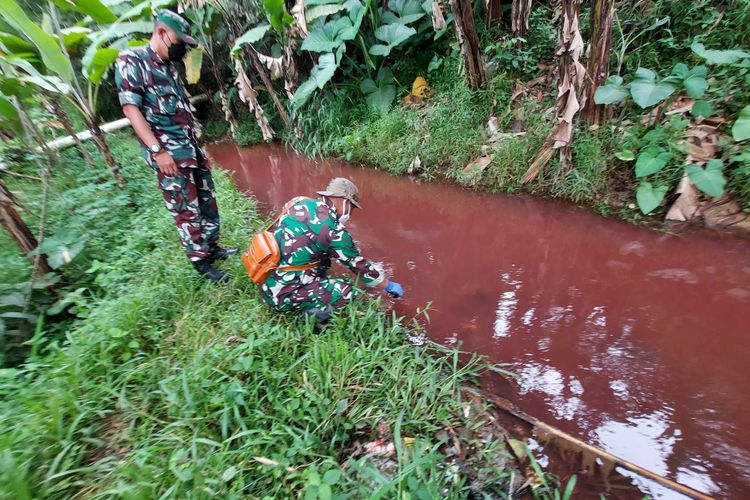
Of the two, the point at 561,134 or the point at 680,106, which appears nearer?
the point at 680,106

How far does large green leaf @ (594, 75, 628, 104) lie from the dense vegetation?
21mm

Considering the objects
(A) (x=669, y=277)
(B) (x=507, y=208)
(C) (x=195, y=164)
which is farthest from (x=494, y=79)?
(C) (x=195, y=164)

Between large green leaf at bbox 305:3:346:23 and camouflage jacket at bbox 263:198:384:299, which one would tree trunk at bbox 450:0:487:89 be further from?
camouflage jacket at bbox 263:198:384:299

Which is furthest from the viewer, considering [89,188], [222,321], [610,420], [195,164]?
[89,188]

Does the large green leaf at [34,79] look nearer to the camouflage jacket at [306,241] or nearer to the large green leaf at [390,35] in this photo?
the camouflage jacket at [306,241]

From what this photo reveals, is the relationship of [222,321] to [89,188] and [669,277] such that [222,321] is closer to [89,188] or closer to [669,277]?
[89,188]

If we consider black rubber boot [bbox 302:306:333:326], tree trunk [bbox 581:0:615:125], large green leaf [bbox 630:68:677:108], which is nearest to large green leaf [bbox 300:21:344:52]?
tree trunk [bbox 581:0:615:125]

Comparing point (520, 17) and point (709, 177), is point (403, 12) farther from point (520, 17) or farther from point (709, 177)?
point (709, 177)

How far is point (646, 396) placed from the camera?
2.12 metres

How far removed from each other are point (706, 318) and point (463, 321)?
161 cm

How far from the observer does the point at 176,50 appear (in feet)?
7.86

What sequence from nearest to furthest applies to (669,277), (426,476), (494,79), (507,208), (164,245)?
(426,476), (669,277), (164,245), (507,208), (494,79)

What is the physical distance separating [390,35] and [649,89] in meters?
3.39

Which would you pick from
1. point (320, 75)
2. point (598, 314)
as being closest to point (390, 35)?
point (320, 75)
